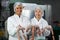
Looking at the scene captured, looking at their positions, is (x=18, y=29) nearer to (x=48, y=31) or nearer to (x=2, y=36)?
(x=2, y=36)

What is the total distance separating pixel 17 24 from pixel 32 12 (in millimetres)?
204

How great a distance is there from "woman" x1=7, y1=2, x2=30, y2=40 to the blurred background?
4 cm

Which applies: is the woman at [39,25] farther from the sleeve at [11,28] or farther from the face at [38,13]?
the sleeve at [11,28]

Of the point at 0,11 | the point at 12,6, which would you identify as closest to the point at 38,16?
the point at 12,6

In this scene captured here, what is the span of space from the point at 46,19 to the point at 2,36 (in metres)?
0.50

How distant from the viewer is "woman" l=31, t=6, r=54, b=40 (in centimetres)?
174

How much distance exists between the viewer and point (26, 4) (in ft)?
5.66

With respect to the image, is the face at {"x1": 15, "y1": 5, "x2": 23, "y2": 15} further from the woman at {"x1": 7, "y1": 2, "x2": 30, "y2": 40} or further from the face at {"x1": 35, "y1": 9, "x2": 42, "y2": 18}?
the face at {"x1": 35, "y1": 9, "x2": 42, "y2": 18}

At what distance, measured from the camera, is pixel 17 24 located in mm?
1711

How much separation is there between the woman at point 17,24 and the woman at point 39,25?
76mm

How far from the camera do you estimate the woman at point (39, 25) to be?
5.71ft

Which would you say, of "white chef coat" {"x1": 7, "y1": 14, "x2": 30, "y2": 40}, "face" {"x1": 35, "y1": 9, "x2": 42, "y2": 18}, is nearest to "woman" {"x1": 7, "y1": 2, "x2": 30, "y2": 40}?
"white chef coat" {"x1": 7, "y1": 14, "x2": 30, "y2": 40}

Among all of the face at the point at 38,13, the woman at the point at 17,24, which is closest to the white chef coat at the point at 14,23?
the woman at the point at 17,24

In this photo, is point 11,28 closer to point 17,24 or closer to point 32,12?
point 17,24
